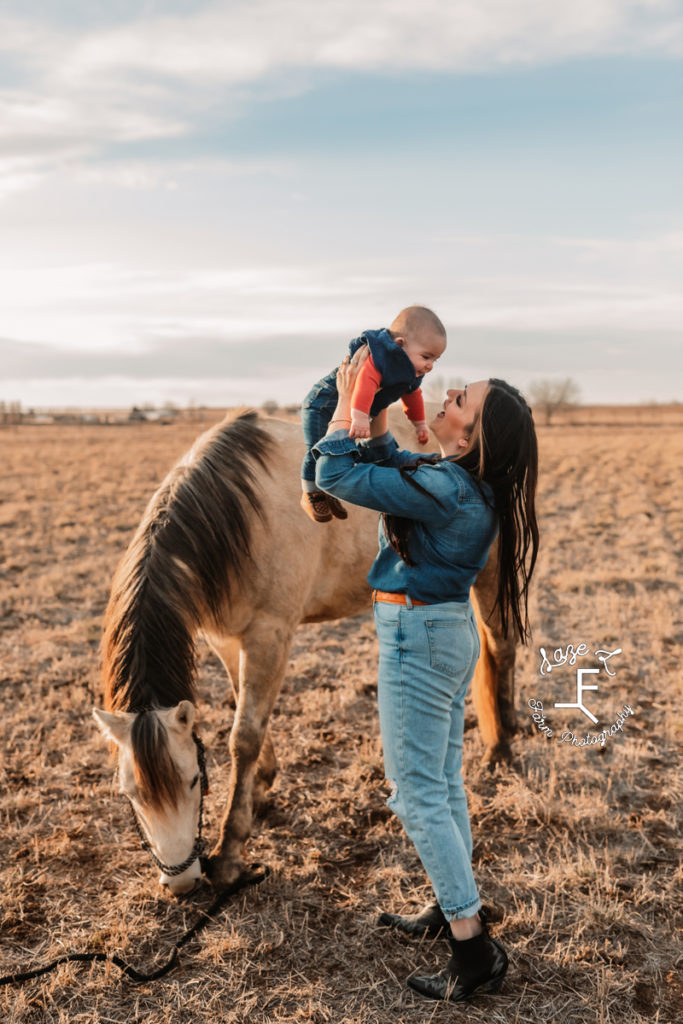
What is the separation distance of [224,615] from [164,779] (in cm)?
91

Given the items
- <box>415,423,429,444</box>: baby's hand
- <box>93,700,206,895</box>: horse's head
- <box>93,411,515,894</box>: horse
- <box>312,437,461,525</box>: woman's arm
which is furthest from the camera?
<box>415,423,429,444</box>: baby's hand

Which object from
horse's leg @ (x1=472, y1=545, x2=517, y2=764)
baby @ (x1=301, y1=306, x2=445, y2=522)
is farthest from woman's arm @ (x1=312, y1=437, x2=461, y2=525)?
horse's leg @ (x1=472, y1=545, x2=517, y2=764)

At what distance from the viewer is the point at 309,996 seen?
273 centimetres

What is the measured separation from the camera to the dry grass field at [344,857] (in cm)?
274

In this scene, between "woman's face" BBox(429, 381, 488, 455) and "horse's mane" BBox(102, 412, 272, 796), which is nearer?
"woman's face" BBox(429, 381, 488, 455)

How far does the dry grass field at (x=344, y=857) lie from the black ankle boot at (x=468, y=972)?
5 cm

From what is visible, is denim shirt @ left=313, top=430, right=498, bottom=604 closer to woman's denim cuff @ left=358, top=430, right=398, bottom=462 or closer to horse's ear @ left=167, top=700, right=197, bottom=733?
woman's denim cuff @ left=358, top=430, right=398, bottom=462

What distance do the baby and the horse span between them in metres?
0.83

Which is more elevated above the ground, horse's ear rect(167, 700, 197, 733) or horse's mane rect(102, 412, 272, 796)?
horse's mane rect(102, 412, 272, 796)

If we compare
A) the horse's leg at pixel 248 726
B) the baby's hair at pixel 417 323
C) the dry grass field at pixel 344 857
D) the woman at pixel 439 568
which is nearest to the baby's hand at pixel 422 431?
the baby's hair at pixel 417 323

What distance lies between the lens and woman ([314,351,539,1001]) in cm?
232

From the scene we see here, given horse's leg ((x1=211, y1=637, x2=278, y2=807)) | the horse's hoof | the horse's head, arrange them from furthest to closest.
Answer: horse's leg ((x1=211, y1=637, x2=278, y2=807)) → the horse's hoof → the horse's head

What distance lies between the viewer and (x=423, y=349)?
2822mm

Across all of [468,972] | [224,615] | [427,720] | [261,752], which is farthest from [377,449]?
[261,752]
